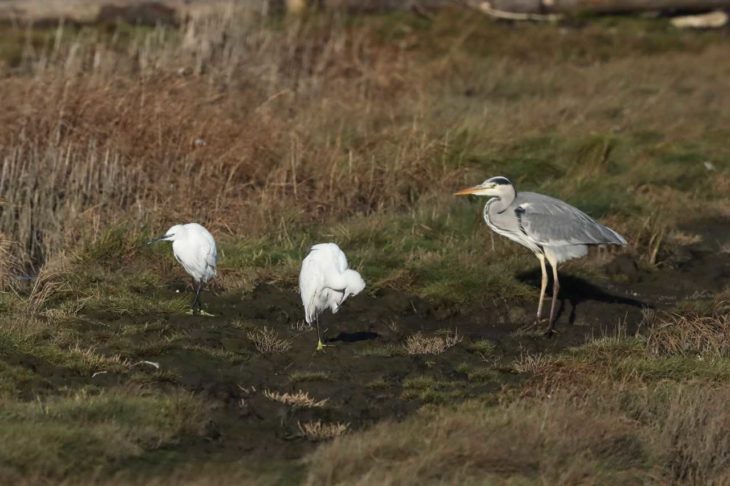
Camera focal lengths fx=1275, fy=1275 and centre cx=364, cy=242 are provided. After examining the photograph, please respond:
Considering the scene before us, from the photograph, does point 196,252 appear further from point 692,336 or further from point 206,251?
point 692,336

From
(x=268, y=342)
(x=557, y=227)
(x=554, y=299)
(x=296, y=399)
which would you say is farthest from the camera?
(x=557, y=227)

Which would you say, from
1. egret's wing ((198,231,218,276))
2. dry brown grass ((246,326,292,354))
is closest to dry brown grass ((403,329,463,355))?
dry brown grass ((246,326,292,354))

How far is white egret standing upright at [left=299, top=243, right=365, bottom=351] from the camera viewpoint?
8.20 m

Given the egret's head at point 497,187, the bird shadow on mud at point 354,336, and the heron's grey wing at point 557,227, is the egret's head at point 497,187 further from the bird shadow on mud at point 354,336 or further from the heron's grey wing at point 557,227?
the bird shadow on mud at point 354,336

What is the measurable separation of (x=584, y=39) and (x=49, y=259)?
12223 millimetres

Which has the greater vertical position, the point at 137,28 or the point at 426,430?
the point at 426,430

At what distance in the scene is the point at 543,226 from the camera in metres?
9.56

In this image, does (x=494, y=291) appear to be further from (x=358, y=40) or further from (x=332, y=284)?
(x=358, y=40)

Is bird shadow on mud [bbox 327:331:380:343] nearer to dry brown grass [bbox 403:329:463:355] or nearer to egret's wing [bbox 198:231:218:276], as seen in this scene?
dry brown grass [bbox 403:329:463:355]

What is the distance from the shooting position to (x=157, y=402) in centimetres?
695

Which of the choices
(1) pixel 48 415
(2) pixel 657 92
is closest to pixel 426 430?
(1) pixel 48 415

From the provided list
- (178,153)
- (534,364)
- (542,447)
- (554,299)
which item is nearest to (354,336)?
(534,364)

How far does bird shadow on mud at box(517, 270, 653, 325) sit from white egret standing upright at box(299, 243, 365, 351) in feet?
7.19

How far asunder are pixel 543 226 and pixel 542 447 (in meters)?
3.36
